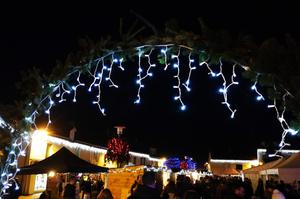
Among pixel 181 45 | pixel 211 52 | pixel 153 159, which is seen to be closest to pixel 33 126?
pixel 181 45

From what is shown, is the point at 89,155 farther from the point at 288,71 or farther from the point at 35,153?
the point at 288,71

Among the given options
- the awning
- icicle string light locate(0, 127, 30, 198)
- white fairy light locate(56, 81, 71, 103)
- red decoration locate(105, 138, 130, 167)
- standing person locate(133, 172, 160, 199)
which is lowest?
standing person locate(133, 172, 160, 199)

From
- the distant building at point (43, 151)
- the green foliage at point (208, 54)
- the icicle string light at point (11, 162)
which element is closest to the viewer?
the green foliage at point (208, 54)

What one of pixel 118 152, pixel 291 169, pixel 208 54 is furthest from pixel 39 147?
pixel 208 54

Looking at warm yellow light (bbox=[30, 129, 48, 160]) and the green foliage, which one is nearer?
the green foliage

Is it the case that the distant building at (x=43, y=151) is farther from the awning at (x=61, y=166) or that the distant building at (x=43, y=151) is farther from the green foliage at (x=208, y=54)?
the green foliage at (x=208, y=54)

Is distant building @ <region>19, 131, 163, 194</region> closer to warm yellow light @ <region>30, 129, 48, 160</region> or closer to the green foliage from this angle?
warm yellow light @ <region>30, 129, 48, 160</region>

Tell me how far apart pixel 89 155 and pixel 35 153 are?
9.42 metres

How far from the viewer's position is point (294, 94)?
3.79 metres

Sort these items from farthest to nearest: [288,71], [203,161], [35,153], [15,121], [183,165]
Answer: [203,161], [183,165], [35,153], [15,121], [288,71]

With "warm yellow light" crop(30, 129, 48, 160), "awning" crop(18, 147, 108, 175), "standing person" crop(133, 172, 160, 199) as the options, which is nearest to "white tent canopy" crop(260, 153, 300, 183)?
"awning" crop(18, 147, 108, 175)

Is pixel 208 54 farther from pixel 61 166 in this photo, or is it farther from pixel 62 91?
pixel 61 166

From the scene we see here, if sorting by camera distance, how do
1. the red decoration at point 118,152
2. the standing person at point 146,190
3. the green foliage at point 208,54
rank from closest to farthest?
the green foliage at point 208,54 → the standing person at point 146,190 → the red decoration at point 118,152

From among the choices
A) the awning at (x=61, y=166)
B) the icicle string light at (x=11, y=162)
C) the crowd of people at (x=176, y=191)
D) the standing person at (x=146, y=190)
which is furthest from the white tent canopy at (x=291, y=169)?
the icicle string light at (x=11, y=162)
